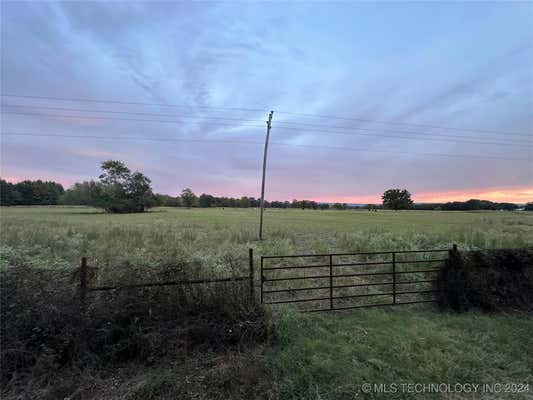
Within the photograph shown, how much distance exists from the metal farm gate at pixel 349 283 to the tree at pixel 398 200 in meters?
108

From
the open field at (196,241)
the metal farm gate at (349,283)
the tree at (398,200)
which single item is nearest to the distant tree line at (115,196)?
the tree at (398,200)

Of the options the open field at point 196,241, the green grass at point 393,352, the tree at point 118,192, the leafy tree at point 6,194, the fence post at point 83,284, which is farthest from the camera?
the leafy tree at point 6,194

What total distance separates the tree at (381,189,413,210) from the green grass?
113 metres

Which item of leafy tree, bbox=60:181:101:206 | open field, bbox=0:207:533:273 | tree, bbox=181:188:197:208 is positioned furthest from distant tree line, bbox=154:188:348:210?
open field, bbox=0:207:533:273

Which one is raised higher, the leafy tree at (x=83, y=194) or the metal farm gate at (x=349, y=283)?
the leafy tree at (x=83, y=194)

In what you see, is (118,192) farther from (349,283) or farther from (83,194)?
(349,283)

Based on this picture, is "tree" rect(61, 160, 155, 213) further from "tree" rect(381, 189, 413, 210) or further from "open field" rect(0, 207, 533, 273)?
"tree" rect(381, 189, 413, 210)

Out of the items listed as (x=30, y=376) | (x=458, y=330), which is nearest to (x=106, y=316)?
(x=30, y=376)

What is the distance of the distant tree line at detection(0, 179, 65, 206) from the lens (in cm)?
8109

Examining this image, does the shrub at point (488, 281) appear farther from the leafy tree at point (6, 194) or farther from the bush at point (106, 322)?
the leafy tree at point (6, 194)

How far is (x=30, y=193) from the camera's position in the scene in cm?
9300

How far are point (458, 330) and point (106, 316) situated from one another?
6126 mm

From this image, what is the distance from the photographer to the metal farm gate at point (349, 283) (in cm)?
540

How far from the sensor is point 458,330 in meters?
4.33
